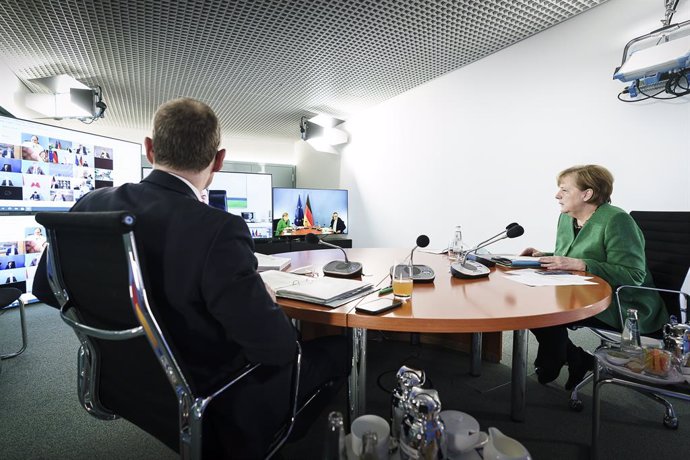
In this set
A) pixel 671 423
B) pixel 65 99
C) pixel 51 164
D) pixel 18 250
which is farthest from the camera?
pixel 65 99

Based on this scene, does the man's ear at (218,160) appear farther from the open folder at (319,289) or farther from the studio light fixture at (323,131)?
the studio light fixture at (323,131)

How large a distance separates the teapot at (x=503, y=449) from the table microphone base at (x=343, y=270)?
2.69ft

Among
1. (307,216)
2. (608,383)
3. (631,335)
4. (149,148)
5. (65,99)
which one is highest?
(65,99)

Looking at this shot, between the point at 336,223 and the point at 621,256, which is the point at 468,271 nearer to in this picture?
the point at 621,256

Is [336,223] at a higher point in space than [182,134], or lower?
lower

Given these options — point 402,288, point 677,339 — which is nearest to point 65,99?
point 402,288

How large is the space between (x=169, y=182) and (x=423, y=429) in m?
0.91

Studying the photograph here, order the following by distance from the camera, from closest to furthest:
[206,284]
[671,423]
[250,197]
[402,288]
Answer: [206,284] < [402,288] < [671,423] < [250,197]

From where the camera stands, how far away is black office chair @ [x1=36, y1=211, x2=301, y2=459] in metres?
0.72

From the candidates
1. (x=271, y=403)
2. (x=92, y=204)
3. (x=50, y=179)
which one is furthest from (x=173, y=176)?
(x=50, y=179)

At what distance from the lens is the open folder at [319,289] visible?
1124mm

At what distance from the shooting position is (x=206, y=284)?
0.79 m

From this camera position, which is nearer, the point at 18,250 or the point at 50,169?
the point at 18,250

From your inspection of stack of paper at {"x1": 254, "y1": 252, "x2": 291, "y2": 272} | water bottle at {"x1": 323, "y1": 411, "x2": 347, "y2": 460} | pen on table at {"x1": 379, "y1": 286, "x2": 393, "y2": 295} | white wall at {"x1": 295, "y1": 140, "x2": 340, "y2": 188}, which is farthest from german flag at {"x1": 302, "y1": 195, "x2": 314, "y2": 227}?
water bottle at {"x1": 323, "y1": 411, "x2": 347, "y2": 460}
